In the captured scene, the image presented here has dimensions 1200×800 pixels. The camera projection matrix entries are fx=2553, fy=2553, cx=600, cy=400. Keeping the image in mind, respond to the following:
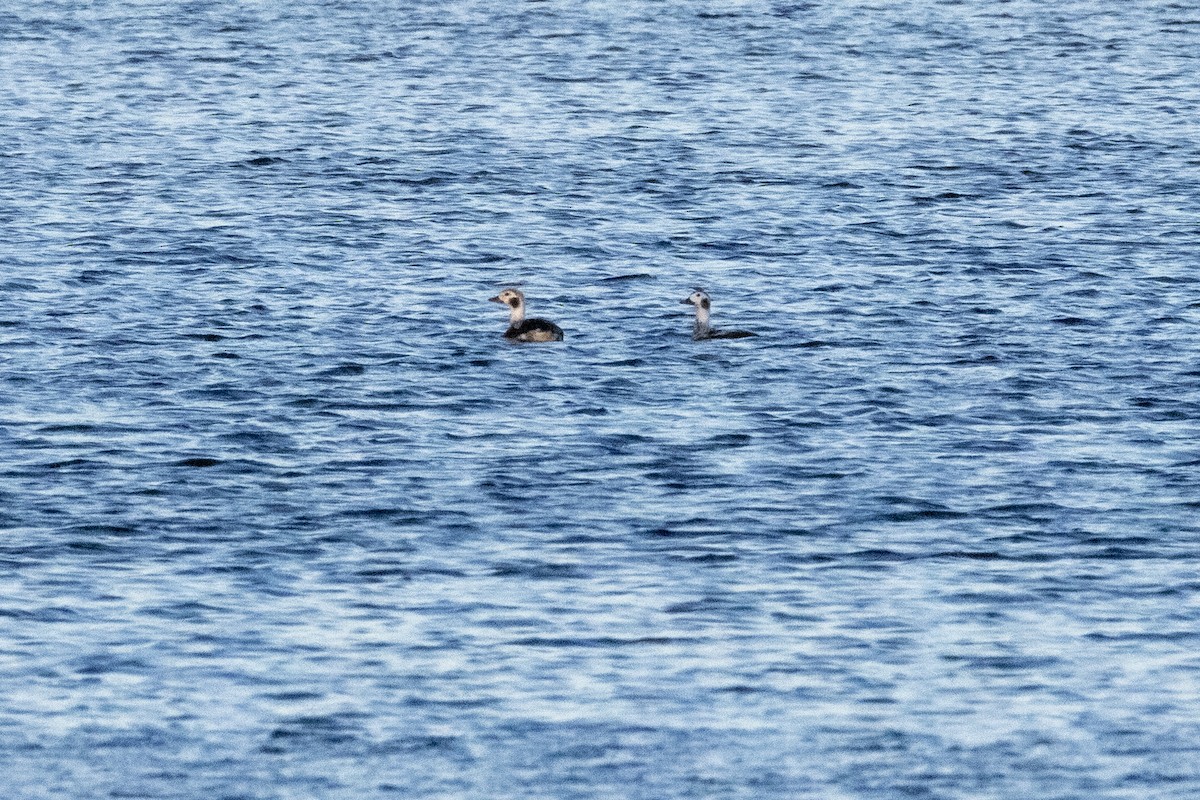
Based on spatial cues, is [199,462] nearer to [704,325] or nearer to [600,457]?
[600,457]

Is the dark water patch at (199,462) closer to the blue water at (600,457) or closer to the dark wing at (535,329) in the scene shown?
the blue water at (600,457)

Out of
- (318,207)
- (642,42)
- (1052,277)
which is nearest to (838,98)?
(642,42)

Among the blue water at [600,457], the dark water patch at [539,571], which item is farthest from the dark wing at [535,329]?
the dark water patch at [539,571]

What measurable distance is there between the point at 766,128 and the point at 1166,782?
3747 centimetres

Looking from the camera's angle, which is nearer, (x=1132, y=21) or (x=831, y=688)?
(x=831, y=688)

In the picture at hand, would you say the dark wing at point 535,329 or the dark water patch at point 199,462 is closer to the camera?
the dark water patch at point 199,462

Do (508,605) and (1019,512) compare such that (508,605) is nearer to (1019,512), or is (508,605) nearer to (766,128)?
(1019,512)

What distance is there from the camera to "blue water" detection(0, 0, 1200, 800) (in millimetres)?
17062

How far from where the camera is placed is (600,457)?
24.9 m

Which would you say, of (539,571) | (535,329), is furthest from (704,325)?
(539,571)

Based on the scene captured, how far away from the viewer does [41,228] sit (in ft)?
131

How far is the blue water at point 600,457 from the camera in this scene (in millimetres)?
17062

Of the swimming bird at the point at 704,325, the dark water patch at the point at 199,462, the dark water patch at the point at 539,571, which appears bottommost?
the swimming bird at the point at 704,325

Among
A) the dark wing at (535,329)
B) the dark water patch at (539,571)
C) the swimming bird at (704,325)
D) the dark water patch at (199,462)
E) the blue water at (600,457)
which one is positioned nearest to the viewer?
the blue water at (600,457)
